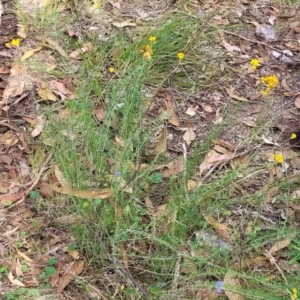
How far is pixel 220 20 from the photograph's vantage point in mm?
3467

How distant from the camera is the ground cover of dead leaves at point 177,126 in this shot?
7.61 ft

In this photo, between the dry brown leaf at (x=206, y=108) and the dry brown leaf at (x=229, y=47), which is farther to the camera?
the dry brown leaf at (x=229, y=47)

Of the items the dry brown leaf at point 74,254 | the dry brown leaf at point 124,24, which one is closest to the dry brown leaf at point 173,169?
the dry brown leaf at point 74,254

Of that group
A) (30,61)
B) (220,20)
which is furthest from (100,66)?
(220,20)

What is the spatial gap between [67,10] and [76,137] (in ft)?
3.96

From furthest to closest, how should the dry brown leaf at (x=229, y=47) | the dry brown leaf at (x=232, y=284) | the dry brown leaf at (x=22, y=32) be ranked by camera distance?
the dry brown leaf at (x=229, y=47) < the dry brown leaf at (x=22, y=32) < the dry brown leaf at (x=232, y=284)

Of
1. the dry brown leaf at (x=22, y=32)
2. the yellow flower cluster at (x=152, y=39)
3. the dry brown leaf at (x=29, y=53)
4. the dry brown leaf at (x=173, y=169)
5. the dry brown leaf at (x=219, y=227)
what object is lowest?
the dry brown leaf at (x=219, y=227)

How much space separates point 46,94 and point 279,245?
1.32 m

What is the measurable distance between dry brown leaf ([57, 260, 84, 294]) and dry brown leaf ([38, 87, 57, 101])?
91 cm

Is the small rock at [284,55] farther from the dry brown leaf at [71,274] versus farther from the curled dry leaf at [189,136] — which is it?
the dry brown leaf at [71,274]

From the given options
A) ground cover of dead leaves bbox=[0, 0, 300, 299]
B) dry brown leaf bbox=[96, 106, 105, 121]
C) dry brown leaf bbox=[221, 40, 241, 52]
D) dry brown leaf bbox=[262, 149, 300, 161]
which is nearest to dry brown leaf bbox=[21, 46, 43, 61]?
ground cover of dead leaves bbox=[0, 0, 300, 299]

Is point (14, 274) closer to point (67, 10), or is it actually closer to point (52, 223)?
point (52, 223)

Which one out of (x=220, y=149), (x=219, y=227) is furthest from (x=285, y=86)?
(x=219, y=227)

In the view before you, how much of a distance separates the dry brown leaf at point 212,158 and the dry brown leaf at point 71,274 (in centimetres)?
67
